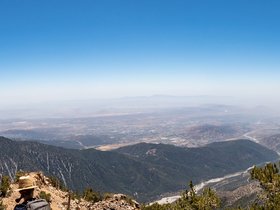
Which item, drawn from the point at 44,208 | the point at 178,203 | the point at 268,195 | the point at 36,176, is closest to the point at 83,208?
the point at 36,176

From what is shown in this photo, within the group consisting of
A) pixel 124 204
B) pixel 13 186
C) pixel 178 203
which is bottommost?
pixel 178 203

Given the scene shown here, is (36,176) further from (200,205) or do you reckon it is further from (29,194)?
(200,205)

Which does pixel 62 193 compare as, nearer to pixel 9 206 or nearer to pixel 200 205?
pixel 9 206

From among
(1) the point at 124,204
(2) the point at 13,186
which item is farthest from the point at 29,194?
(1) the point at 124,204

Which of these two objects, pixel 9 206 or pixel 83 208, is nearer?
pixel 9 206

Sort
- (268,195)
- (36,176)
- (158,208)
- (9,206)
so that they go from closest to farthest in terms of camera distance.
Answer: (9,206) < (36,176) < (158,208) < (268,195)

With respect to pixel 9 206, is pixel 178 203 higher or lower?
lower

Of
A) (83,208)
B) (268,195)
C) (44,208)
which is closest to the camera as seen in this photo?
(44,208)
